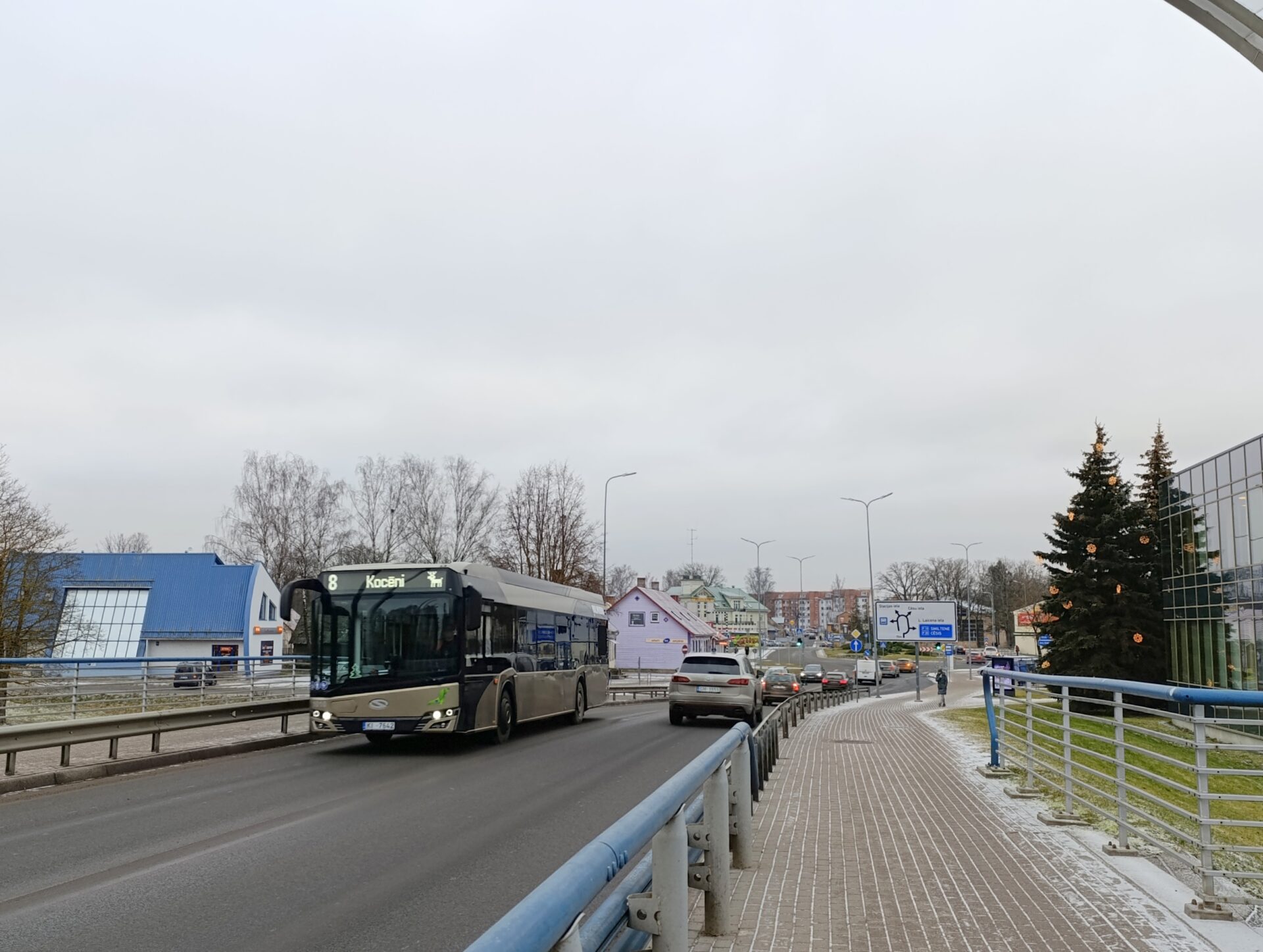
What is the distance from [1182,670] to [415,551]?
43055 mm

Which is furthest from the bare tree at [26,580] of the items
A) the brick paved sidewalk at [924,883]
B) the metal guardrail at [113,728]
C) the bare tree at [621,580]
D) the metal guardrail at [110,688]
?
the bare tree at [621,580]

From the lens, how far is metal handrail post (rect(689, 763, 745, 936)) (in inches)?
224

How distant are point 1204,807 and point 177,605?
62.6 m

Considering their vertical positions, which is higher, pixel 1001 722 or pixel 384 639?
pixel 384 639

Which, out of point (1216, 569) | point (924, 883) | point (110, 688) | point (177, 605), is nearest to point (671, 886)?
point (924, 883)

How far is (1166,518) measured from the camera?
136ft

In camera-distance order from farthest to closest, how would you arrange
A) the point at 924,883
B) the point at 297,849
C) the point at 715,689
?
the point at 715,689 → the point at 297,849 → the point at 924,883

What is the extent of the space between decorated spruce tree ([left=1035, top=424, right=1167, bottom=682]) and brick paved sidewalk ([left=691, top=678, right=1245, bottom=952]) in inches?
1347

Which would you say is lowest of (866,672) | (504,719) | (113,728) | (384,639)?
(866,672)

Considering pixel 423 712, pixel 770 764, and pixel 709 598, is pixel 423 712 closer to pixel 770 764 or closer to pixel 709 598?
pixel 770 764

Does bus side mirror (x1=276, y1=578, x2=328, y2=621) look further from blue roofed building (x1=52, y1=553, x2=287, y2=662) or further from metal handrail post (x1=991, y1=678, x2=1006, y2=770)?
blue roofed building (x1=52, y1=553, x2=287, y2=662)

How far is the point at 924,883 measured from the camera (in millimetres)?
7164

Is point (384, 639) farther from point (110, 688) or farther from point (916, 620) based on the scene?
point (916, 620)

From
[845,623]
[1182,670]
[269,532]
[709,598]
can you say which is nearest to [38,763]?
[1182,670]
